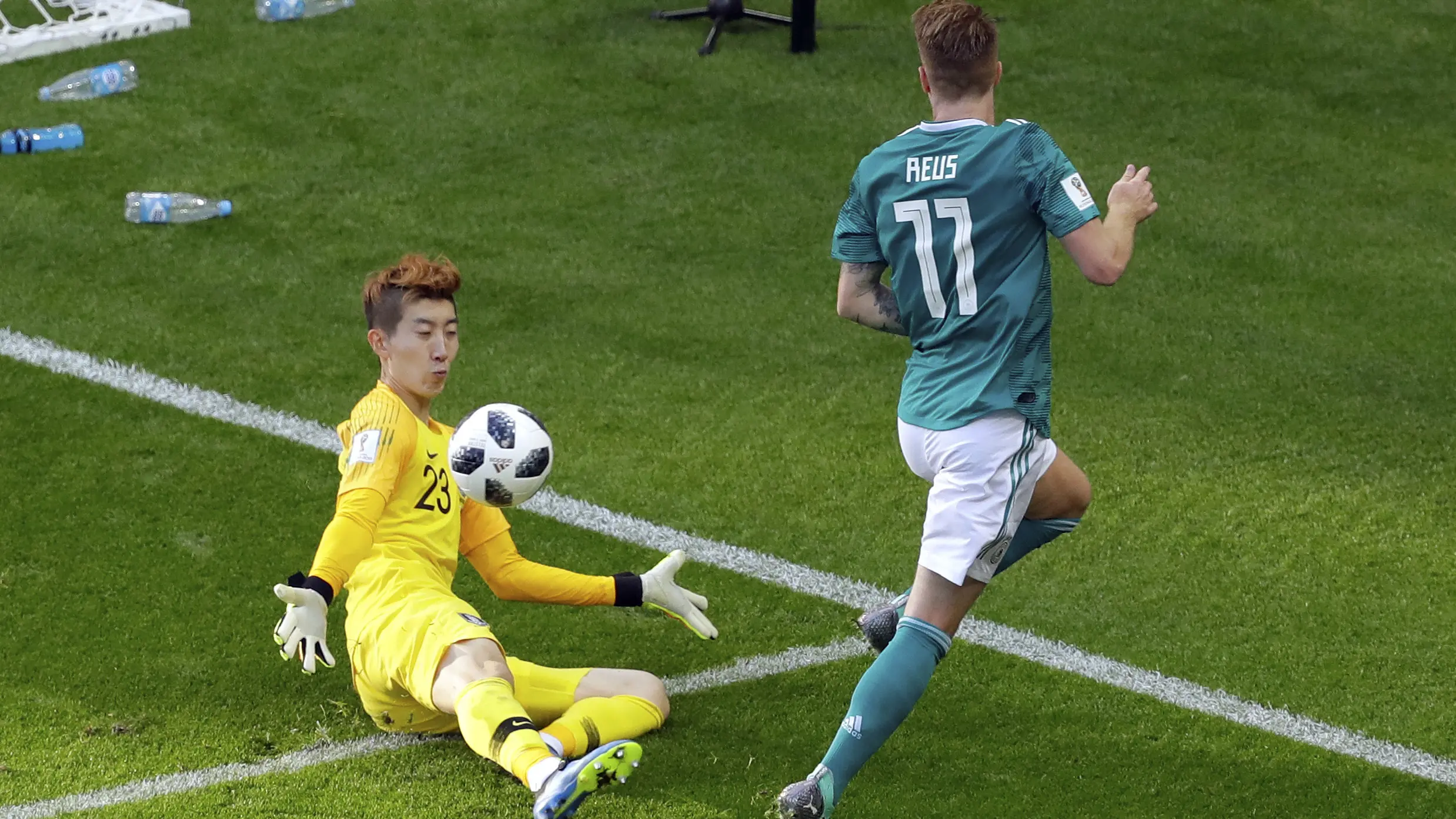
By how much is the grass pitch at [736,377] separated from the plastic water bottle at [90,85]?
17cm

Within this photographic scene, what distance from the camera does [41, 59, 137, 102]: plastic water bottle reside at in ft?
31.1

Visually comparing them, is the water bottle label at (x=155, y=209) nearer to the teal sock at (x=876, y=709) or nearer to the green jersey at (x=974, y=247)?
the green jersey at (x=974, y=247)

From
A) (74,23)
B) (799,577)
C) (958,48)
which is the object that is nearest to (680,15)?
(74,23)

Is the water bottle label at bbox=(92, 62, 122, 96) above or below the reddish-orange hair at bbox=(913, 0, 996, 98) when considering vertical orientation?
below

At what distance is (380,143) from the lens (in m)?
9.09

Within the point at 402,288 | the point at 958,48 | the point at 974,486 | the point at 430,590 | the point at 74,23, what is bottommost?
the point at 74,23

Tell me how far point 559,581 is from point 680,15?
663cm

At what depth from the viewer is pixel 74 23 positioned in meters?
10.2

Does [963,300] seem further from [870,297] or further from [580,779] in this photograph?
[580,779]

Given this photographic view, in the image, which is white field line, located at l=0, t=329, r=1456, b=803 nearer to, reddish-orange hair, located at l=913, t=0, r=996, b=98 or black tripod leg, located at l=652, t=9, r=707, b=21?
reddish-orange hair, located at l=913, t=0, r=996, b=98

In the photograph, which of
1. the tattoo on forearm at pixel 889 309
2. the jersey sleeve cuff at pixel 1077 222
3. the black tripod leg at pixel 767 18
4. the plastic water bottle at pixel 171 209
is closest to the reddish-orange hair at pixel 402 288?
the tattoo on forearm at pixel 889 309

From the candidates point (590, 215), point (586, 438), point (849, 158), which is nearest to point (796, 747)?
point (586, 438)

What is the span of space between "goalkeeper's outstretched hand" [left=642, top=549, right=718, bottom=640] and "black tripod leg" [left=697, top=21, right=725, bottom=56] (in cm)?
599

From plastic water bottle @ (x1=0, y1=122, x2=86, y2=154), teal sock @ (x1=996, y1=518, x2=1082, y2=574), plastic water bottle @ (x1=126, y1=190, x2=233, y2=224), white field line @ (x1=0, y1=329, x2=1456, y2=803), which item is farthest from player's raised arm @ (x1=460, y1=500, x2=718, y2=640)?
plastic water bottle @ (x1=0, y1=122, x2=86, y2=154)
